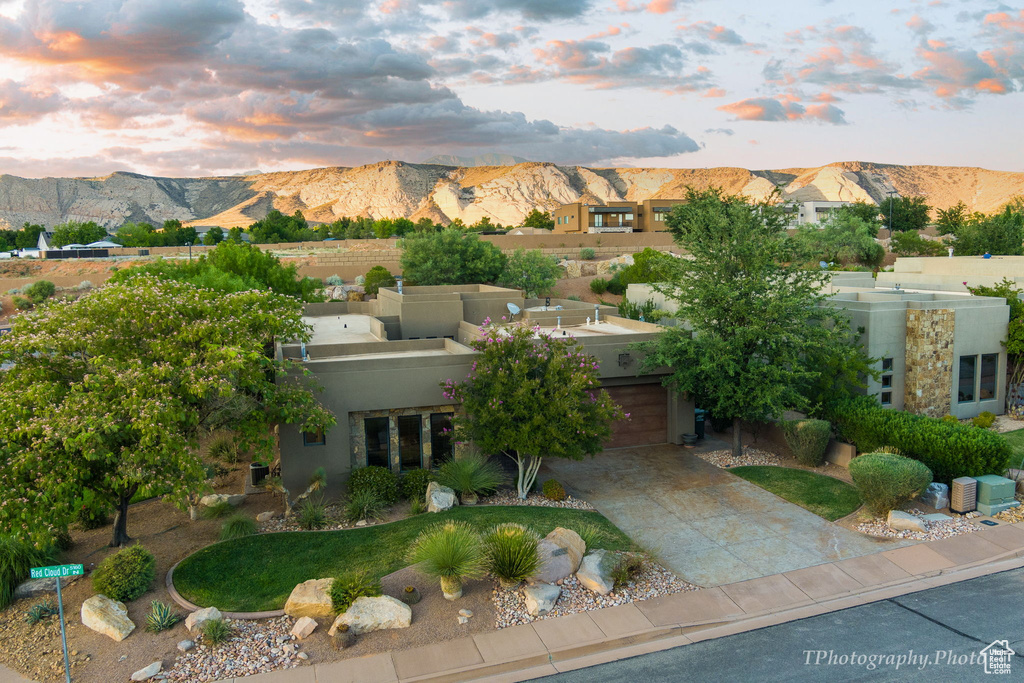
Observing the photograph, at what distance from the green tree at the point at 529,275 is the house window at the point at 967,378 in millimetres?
31225

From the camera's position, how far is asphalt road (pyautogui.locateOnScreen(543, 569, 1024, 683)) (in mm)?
9508

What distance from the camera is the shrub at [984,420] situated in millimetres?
21487

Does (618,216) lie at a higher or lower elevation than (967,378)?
higher

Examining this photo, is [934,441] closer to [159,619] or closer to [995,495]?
[995,495]

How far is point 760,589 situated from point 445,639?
533cm

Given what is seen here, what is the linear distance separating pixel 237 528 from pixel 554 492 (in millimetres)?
6745

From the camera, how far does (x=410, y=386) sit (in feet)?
54.5

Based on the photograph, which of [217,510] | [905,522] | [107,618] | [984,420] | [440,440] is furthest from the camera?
[984,420]

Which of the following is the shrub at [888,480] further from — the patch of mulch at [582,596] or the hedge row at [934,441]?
the patch of mulch at [582,596]

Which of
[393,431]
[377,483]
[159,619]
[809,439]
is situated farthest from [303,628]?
[809,439]

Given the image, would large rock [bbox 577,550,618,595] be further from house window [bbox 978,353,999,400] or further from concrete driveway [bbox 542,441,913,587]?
house window [bbox 978,353,999,400]

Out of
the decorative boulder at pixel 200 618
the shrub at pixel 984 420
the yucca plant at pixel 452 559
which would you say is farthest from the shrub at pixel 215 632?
the shrub at pixel 984 420

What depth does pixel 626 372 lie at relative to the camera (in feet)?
64.6

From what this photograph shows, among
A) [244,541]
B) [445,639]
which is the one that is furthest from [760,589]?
Result: [244,541]
